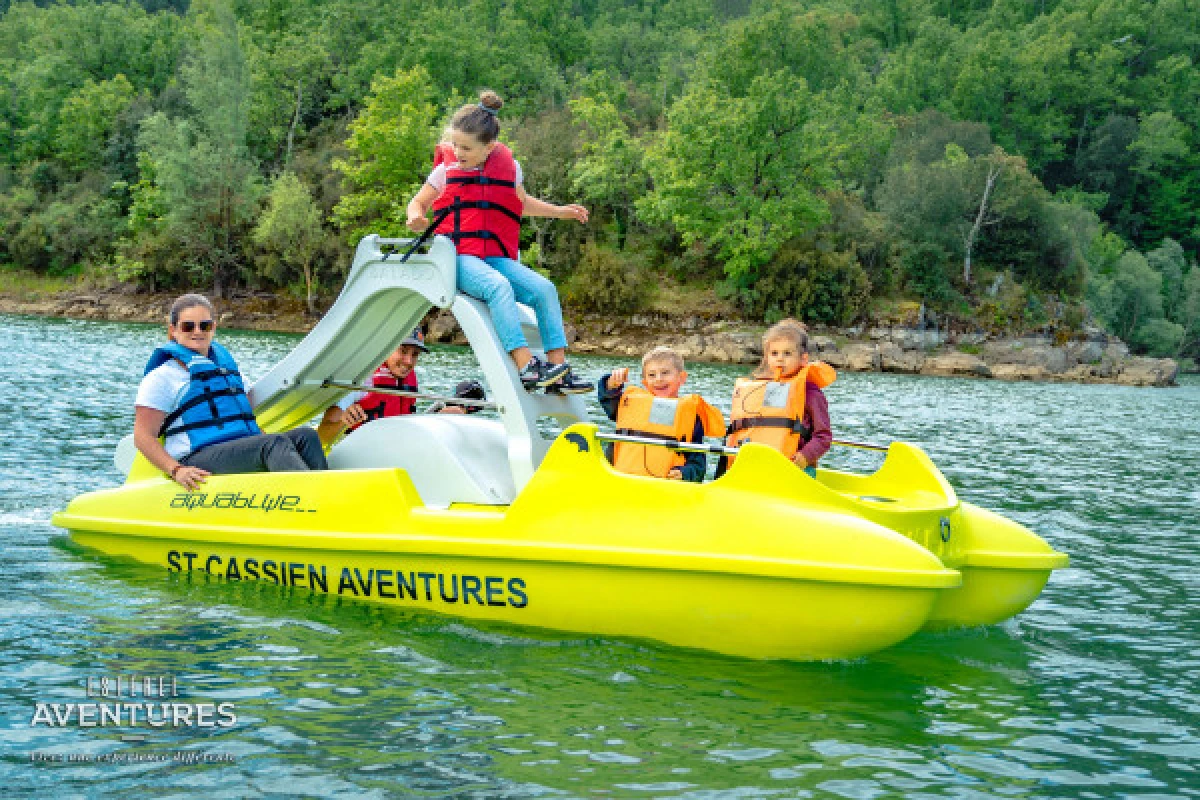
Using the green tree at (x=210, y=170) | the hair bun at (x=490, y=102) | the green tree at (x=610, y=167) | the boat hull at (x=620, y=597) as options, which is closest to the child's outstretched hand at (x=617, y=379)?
the boat hull at (x=620, y=597)

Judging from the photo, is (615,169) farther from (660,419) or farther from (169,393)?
(660,419)

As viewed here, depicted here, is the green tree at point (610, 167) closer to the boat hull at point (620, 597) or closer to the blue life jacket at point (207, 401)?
the blue life jacket at point (207, 401)

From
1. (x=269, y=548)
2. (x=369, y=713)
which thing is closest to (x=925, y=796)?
(x=369, y=713)

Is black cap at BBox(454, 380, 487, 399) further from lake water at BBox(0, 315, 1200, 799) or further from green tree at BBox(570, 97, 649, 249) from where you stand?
green tree at BBox(570, 97, 649, 249)

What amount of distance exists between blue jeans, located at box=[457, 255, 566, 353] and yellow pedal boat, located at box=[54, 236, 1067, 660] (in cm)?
10

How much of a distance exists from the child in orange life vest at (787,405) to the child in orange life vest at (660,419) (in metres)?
0.23

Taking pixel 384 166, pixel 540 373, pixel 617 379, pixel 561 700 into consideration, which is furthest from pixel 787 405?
pixel 384 166

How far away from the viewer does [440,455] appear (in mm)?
7375

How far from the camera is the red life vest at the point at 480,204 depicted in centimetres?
733

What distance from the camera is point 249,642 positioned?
5.99 meters

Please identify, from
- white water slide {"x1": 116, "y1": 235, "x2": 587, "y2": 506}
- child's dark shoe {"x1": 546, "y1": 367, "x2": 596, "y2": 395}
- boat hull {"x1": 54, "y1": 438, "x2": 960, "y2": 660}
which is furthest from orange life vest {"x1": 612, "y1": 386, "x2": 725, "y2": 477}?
boat hull {"x1": 54, "y1": 438, "x2": 960, "y2": 660}

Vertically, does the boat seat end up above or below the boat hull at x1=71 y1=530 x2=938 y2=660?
above

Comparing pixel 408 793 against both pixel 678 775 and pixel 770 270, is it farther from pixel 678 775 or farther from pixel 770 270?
pixel 770 270

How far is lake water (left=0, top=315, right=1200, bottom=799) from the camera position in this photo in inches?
175
